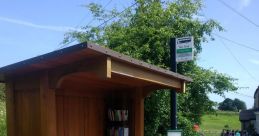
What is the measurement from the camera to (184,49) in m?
8.95

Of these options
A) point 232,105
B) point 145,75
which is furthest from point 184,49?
point 232,105

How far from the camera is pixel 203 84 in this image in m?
14.1

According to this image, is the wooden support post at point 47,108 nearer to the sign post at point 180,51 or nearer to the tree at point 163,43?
the sign post at point 180,51

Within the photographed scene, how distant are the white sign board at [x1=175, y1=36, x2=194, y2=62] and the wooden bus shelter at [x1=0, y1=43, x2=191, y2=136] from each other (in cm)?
41

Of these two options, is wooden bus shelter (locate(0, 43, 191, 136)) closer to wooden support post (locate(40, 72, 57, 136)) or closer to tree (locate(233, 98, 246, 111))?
wooden support post (locate(40, 72, 57, 136))

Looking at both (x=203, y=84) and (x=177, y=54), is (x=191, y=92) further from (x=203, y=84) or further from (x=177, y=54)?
(x=177, y=54)

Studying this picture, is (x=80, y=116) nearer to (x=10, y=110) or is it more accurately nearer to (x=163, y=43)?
(x=10, y=110)

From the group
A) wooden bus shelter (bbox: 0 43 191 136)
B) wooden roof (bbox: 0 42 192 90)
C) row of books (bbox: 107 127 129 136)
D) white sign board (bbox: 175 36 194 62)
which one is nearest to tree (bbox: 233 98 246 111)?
wooden bus shelter (bbox: 0 43 191 136)

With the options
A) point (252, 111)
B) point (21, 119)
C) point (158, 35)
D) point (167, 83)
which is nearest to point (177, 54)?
point (167, 83)

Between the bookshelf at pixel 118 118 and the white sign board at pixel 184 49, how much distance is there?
1.45 metres

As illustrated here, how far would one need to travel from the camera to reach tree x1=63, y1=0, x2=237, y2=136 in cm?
1288

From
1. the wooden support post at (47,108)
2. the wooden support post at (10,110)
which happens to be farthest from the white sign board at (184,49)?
the wooden support post at (10,110)

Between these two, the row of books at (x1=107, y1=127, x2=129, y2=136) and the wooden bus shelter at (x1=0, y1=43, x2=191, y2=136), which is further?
the row of books at (x1=107, y1=127, x2=129, y2=136)

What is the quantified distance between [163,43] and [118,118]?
4.57 metres
